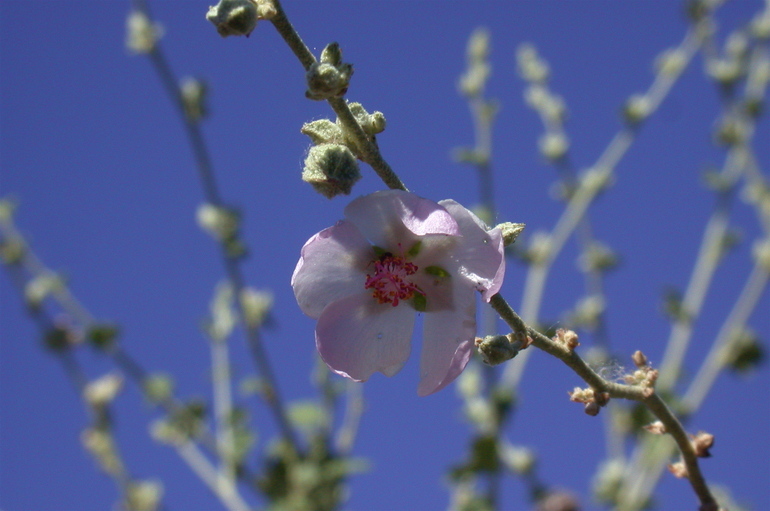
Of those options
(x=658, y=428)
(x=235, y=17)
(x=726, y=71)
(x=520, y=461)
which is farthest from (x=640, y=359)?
(x=726, y=71)

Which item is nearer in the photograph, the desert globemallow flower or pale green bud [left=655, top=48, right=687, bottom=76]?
the desert globemallow flower

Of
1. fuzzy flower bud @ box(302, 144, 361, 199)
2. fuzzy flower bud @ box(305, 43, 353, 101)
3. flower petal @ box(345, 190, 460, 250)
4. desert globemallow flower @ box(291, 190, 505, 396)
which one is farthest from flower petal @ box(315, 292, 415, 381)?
fuzzy flower bud @ box(305, 43, 353, 101)

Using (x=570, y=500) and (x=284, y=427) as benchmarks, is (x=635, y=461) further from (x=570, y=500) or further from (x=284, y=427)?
(x=570, y=500)

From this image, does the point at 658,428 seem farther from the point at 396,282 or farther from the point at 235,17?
the point at 235,17

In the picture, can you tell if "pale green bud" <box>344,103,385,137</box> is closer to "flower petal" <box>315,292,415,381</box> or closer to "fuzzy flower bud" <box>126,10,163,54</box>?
"flower petal" <box>315,292,415,381</box>

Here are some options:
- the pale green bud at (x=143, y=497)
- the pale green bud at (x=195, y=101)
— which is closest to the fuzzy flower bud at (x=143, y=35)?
the pale green bud at (x=195, y=101)

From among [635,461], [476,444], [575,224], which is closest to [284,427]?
[476,444]

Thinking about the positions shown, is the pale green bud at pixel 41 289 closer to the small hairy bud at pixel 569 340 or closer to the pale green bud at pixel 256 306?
the pale green bud at pixel 256 306

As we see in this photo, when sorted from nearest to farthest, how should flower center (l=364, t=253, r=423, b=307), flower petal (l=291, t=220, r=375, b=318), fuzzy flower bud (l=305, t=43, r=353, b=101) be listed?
fuzzy flower bud (l=305, t=43, r=353, b=101)
flower petal (l=291, t=220, r=375, b=318)
flower center (l=364, t=253, r=423, b=307)
